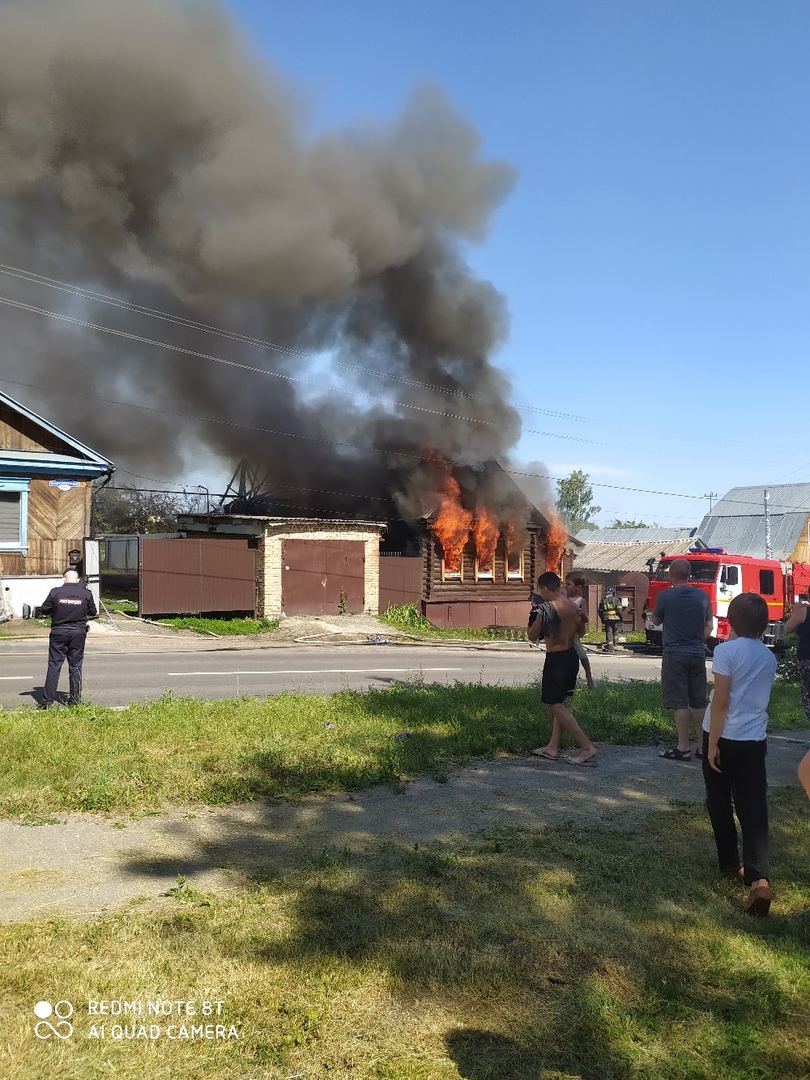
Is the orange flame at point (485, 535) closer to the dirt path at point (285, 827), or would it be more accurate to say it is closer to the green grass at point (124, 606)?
the green grass at point (124, 606)

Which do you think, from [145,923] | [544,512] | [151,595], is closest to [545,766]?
[145,923]

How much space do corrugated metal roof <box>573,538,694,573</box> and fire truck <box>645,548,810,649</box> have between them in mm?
9659

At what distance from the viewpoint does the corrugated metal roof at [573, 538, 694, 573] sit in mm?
34938

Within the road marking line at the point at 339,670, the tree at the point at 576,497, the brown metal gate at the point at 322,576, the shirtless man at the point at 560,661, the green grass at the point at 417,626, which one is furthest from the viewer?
the tree at the point at 576,497

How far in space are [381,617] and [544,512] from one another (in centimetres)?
623

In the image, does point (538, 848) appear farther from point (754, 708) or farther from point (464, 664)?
point (464, 664)

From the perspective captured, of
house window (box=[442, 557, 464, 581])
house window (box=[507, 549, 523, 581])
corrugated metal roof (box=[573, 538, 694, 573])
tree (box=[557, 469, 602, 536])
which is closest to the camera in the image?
house window (box=[442, 557, 464, 581])

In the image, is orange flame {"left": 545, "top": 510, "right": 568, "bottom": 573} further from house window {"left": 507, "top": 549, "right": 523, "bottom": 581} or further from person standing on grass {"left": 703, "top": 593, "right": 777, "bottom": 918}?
person standing on grass {"left": 703, "top": 593, "right": 777, "bottom": 918}

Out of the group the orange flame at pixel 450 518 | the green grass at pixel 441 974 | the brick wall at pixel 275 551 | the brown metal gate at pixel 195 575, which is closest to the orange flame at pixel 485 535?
the orange flame at pixel 450 518

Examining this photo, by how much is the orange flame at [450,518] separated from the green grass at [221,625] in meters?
5.69

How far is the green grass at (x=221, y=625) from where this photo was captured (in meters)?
20.3

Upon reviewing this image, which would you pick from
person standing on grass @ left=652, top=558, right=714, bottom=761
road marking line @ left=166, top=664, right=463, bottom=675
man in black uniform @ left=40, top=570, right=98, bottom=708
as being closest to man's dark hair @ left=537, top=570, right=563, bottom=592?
person standing on grass @ left=652, top=558, right=714, bottom=761

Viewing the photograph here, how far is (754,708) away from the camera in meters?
4.22

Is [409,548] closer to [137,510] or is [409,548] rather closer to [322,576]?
[322,576]
